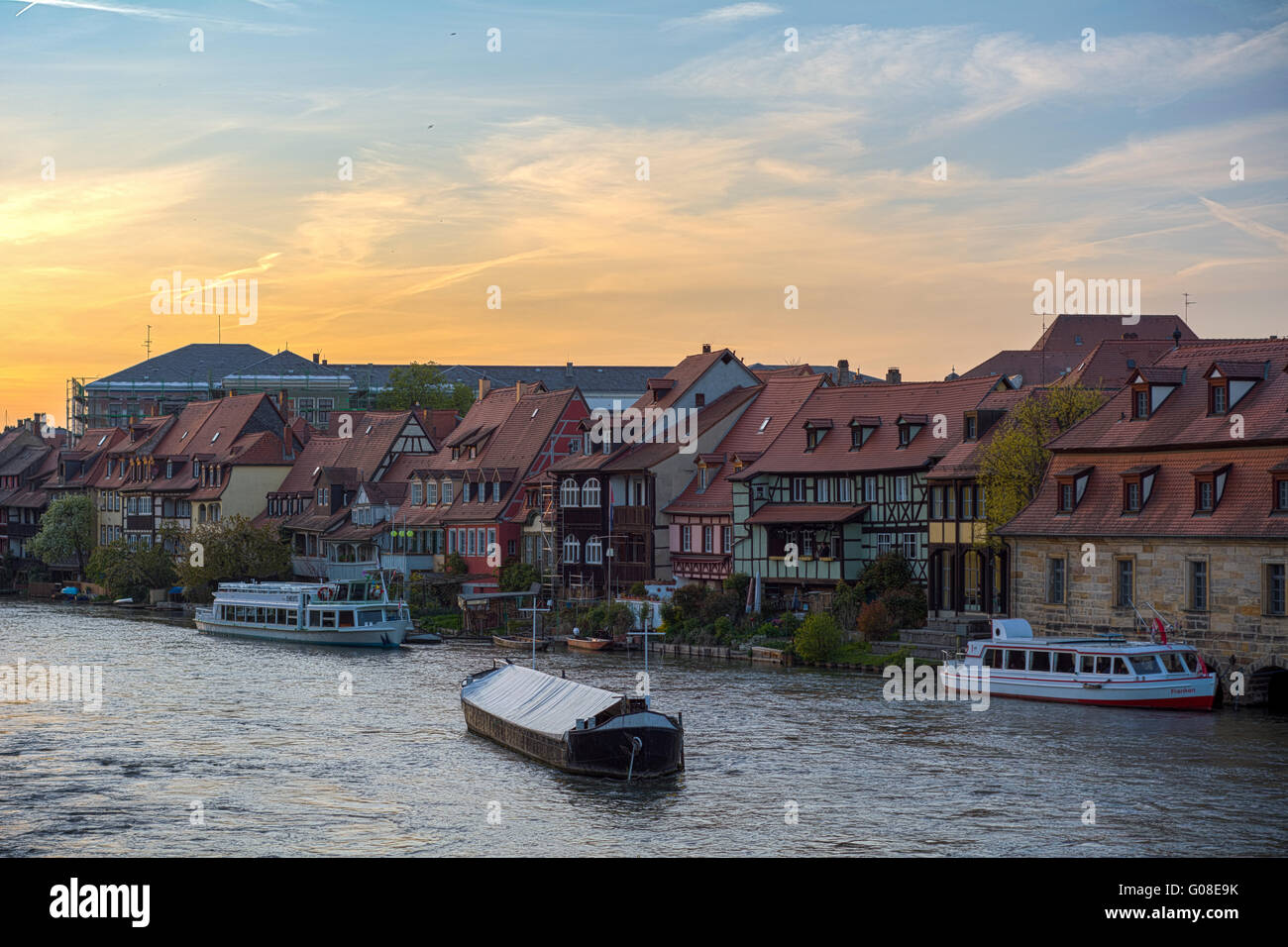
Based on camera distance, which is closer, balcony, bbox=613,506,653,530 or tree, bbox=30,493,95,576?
balcony, bbox=613,506,653,530

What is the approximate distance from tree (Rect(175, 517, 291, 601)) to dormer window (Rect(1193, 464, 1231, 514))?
226ft

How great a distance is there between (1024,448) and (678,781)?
28247 mm

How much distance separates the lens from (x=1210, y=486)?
48.7 metres

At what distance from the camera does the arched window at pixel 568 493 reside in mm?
85750

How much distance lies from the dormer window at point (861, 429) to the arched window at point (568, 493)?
18.9 metres

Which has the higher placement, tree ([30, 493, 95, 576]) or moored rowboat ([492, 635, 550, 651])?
tree ([30, 493, 95, 576])

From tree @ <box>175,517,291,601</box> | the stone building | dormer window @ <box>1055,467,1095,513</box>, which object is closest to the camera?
the stone building

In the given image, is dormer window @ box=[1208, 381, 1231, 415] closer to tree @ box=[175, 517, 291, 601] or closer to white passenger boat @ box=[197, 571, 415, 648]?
white passenger boat @ box=[197, 571, 415, 648]

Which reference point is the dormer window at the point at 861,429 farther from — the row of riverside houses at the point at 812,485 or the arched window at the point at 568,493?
the arched window at the point at 568,493

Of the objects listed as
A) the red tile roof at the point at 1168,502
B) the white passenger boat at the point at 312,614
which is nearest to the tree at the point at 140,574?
the white passenger boat at the point at 312,614

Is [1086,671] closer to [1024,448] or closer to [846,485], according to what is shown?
[1024,448]

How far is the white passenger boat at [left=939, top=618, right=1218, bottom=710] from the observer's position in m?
46.4

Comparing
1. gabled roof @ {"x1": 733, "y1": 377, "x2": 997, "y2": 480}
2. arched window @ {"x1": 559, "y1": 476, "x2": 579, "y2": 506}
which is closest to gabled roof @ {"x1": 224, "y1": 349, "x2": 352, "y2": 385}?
arched window @ {"x1": 559, "y1": 476, "x2": 579, "y2": 506}
